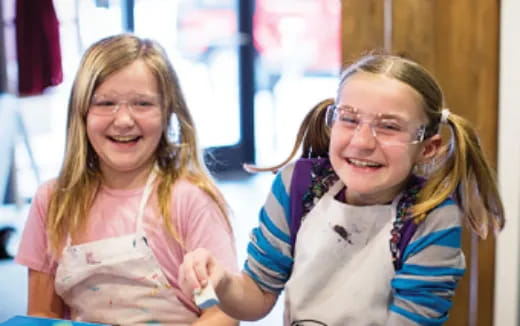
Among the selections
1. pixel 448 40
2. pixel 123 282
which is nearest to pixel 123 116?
pixel 123 282

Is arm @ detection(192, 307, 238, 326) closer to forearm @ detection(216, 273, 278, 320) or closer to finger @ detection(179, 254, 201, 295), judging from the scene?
forearm @ detection(216, 273, 278, 320)

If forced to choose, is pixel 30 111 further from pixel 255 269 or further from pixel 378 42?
pixel 255 269

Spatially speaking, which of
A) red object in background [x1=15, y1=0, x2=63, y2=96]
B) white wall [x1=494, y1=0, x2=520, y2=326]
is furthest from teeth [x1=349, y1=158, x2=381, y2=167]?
red object in background [x1=15, y1=0, x2=63, y2=96]

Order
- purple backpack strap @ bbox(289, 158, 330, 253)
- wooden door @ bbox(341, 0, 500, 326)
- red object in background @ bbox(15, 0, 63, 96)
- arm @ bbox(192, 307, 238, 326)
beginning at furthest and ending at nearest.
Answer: red object in background @ bbox(15, 0, 63, 96), wooden door @ bbox(341, 0, 500, 326), arm @ bbox(192, 307, 238, 326), purple backpack strap @ bbox(289, 158, 330, 253)

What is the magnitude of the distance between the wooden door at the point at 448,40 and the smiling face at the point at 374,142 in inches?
29.4

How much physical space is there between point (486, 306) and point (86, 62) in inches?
49.8

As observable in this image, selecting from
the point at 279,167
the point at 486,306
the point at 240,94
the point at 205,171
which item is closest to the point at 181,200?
the point at 205,171

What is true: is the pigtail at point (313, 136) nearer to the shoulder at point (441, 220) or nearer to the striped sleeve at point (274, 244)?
the striped sleeve at point (274, 244)

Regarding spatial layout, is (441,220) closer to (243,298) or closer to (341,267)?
(341,267)

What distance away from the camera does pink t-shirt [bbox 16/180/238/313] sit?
4.20 feet

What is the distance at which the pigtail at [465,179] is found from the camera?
103cm

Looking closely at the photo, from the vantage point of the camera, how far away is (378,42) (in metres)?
1.76

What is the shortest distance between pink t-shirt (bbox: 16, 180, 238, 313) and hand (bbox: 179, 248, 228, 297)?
0.28 metres

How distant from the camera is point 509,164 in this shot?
71.7 inches
